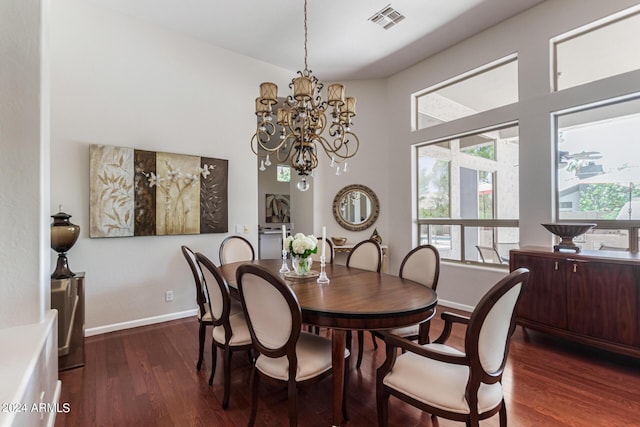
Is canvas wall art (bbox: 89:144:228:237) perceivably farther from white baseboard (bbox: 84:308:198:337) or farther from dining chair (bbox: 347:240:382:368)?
dining chair (bbox: 347:240:382:368)

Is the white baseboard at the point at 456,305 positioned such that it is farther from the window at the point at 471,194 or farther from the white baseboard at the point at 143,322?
the window at the point at 471,194

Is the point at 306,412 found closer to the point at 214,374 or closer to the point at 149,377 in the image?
the point at 214,374

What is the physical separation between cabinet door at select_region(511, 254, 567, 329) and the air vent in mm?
2996

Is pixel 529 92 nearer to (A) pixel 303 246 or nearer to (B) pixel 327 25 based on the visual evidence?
(B) pixel 327 25

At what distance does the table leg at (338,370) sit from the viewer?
1.67 metres

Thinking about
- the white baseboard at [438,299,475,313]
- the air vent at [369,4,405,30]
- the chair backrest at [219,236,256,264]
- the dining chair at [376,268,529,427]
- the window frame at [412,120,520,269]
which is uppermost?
the air vent at [369,4,405,30]

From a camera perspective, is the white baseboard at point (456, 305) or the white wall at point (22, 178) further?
the white baseboard at point (456, 305)

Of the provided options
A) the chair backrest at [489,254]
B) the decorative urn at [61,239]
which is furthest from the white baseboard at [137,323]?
the chair backrest at [489,254]

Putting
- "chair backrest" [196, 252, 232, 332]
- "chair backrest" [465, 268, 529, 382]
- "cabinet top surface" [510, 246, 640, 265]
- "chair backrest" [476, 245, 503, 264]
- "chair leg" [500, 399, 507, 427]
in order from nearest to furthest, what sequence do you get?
"chair backrest" [465, 268, 529, 382], "chair leg" [500, 399, 507, 427], "chair backrest" [196, 252, 232, 332], "cabinet top surface" [510, 246, 640, 265], "chair backrest" [476, 245, 503, 264]

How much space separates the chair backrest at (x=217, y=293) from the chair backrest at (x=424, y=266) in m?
1.56

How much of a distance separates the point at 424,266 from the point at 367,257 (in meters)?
0.73

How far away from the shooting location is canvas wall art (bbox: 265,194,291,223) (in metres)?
7.41

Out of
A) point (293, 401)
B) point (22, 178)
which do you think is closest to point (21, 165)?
point (22, 178)

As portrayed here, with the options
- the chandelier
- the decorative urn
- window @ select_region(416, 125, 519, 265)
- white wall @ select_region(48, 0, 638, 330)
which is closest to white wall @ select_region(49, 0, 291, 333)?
white wall @ select_region(48, 0, 638, 330)
